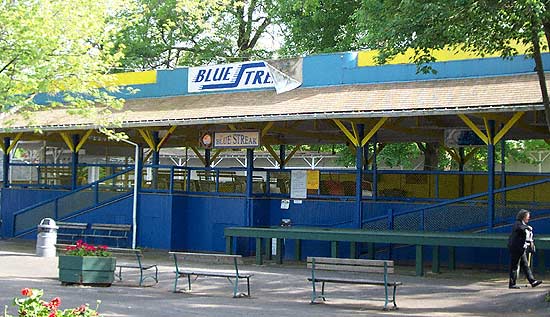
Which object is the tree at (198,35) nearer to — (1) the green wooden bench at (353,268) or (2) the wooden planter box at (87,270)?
(2) the wooden planter box at (87,270)

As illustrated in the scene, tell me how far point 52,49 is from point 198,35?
23193 mm

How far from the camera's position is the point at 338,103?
66.3ft

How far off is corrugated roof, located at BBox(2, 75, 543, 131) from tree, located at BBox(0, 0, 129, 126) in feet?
6.07

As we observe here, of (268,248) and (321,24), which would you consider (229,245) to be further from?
(321,24)

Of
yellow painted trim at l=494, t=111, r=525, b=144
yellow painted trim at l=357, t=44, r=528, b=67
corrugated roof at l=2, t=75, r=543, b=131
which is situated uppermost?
yellow painted trim at l=357, t=44, r=528, b=67

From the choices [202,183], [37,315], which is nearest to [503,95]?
[202,183]

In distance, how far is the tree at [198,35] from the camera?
4078 centimetres

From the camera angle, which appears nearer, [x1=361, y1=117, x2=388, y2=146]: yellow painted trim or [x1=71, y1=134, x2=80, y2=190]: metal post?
[x1=361, y1=117, x2=388, y2=146]: yellow painted trim

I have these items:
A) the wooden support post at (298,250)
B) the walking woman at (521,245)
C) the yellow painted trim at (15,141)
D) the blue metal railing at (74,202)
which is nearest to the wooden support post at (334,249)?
the wooden support post at (298,250)

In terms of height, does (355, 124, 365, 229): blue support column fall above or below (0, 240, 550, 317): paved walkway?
above

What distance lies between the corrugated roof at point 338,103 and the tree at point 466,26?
246 cm

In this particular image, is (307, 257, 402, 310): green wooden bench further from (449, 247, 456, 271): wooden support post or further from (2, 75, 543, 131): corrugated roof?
(449, 247, 456, 271): wooden support post

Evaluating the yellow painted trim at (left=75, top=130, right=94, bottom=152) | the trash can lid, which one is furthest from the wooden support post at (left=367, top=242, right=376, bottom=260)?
the yellow painted trim at (left=75, top=130, right=94, bottom=152)

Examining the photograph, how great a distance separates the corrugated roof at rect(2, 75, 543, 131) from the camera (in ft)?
58.5
